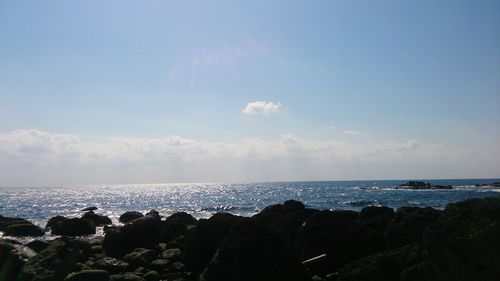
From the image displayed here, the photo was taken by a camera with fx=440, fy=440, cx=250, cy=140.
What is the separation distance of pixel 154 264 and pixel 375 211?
13752mm

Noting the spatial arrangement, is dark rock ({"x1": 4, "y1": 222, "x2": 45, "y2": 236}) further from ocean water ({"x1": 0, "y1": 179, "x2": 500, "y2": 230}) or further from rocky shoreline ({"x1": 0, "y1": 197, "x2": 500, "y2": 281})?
rocky shoreline ({"x1": 0, "y1": 197, "x2": 500, "y2": 281})

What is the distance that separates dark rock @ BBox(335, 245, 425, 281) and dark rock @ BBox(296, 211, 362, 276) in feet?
13.3

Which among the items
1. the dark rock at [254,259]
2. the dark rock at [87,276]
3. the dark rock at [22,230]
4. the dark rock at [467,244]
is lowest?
the dark rock at [22,230]

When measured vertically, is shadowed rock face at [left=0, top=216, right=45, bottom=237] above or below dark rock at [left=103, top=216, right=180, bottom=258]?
below

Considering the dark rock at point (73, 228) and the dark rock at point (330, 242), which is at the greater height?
the dark rock at point (330, 242)

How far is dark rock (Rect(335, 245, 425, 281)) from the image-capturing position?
9.69 meters

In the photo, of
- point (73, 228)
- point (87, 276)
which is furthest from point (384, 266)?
point (73, 228)

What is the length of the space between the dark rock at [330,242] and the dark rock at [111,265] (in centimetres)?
641

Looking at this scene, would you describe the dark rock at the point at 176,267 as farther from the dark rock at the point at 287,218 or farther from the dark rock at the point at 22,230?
the dark rock at the point at 22,230

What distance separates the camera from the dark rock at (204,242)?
51.2 feet

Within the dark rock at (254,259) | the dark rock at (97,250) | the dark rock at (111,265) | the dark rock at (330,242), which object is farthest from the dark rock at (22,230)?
the dark rock at (254,259)

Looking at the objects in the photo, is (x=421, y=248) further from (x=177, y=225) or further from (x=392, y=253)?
(x=177, y=225)

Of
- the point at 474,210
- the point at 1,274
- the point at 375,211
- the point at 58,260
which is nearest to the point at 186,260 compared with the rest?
the point at 58,260

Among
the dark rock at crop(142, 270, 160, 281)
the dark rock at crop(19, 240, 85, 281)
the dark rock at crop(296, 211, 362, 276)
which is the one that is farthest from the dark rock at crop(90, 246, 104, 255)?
the dark rock at crop(296, 211, 362, 276)
